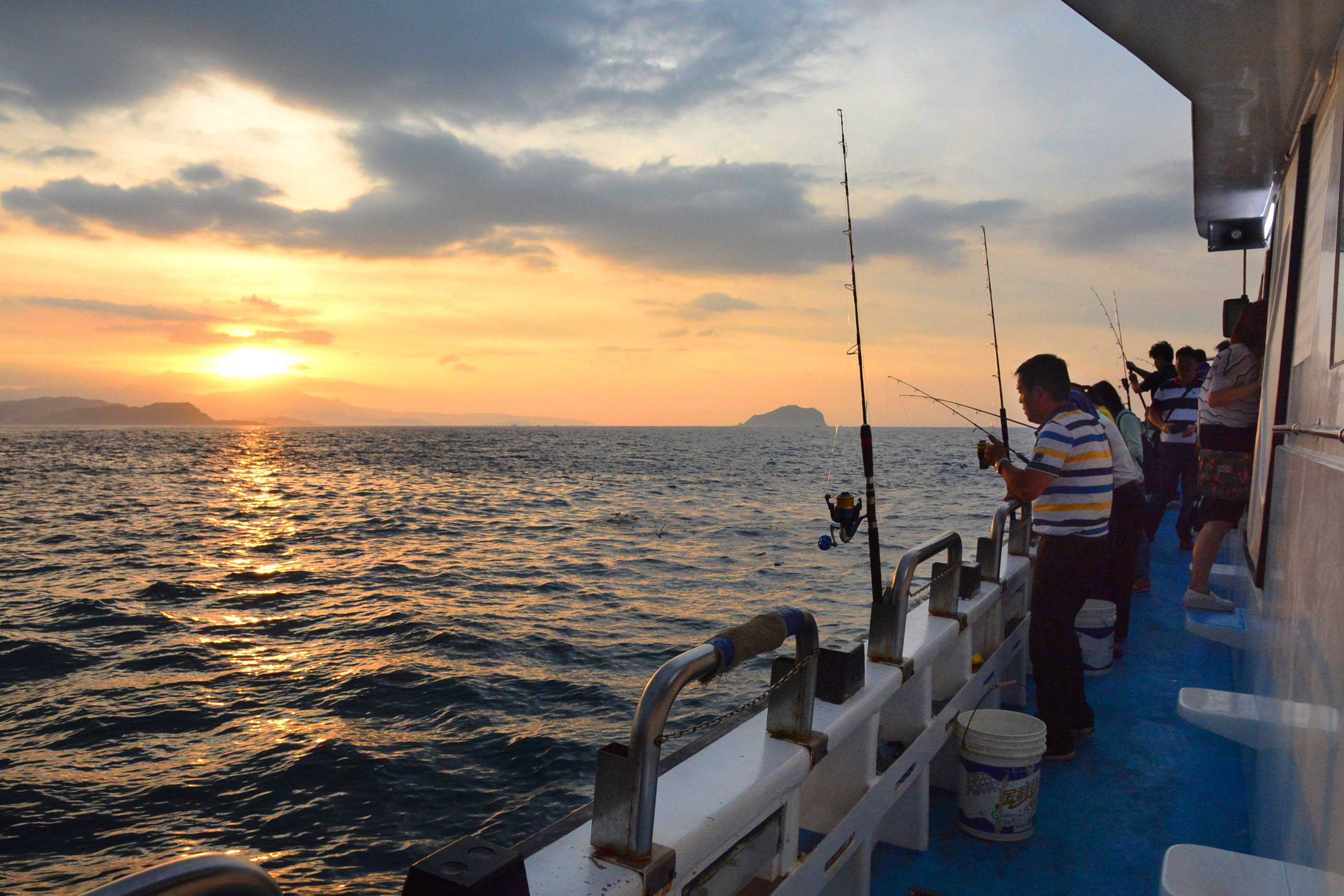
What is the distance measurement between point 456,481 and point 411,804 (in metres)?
41.2

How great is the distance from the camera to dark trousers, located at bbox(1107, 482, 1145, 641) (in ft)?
17.2

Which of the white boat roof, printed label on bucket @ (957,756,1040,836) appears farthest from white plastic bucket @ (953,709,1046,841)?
the white boat roof

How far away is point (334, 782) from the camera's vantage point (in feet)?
22.8

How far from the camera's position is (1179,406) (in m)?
8.05

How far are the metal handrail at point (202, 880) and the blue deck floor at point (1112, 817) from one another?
2.49m

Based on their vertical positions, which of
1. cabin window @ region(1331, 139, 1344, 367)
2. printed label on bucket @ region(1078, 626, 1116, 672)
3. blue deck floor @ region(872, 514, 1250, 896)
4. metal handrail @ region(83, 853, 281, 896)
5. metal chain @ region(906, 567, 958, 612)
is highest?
cabin window @ region(1331, 139, 1344, 367)

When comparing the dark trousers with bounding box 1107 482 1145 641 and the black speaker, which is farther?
the black speaker

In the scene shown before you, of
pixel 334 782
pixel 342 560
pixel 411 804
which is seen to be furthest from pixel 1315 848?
pixel 342 560

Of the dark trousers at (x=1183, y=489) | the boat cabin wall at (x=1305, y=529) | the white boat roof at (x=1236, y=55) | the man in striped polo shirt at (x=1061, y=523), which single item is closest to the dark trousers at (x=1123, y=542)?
the boat cabin wall at (x=1305, y=529)

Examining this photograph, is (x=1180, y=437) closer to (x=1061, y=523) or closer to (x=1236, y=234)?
(x=1236, y=234)

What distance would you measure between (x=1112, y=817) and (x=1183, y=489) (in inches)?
274

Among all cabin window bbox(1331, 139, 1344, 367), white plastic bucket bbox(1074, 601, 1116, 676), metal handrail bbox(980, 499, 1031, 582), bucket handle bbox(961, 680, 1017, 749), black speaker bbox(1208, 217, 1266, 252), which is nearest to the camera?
cabin window bbox(1331, 139, 1344, 367)

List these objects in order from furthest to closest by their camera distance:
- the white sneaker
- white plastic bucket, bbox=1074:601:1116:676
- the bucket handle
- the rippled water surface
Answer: the rippled water surface < white plastic bucket, bbox=1074:601:1116:676 < the white sneaker < the bucket handle

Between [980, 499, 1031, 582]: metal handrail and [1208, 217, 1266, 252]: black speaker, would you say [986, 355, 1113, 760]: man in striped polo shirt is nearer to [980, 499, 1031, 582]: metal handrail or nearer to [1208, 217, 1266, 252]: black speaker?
[980, 499, 1031, 582]: metal handrail
